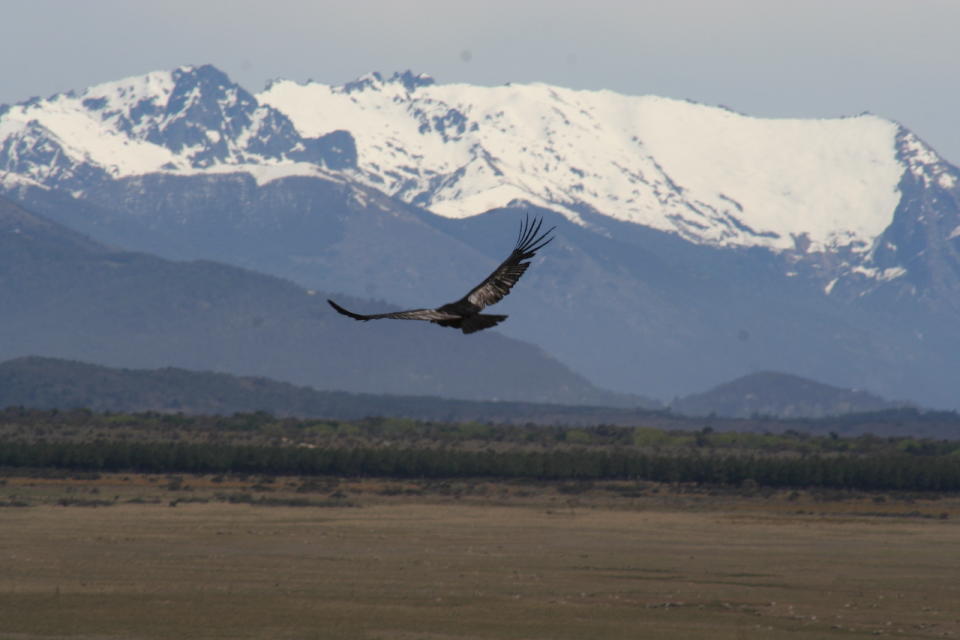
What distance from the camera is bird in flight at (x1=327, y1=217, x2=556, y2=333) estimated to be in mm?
28156

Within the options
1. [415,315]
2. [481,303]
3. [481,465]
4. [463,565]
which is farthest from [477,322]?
[481,465]

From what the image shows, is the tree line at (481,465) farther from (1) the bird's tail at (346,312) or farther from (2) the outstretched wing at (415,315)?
(1) the bird's tail at (346,312)

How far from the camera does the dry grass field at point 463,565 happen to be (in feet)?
209

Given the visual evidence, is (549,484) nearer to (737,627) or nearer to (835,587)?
(835,587)

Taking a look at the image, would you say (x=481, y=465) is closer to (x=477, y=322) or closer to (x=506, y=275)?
(x=506, y=275)

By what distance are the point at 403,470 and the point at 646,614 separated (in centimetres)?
6886

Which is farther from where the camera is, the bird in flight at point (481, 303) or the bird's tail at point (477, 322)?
the bird's tail at point (477, 322)

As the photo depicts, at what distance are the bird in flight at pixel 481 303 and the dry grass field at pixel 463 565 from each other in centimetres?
3320

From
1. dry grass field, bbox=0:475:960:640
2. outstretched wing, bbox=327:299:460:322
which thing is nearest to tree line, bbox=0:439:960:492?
dry grass field, bbox=0:475:960:640

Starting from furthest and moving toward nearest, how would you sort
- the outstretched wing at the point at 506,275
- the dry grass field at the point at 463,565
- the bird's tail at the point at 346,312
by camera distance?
1. the dry grass field at the point at 463,565
2. the outstretched wing at the point at 506,275
3. the bird's tail at the point at 346,312

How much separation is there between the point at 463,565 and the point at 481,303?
169ft

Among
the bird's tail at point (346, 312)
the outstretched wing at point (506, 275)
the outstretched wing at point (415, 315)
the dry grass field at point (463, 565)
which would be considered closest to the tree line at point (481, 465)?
the dry grass field at point (463, 565)

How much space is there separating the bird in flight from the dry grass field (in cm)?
3320

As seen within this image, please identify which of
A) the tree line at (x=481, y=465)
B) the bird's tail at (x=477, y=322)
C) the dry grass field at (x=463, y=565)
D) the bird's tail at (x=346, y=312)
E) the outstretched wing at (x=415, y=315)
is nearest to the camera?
the bird's tail at (x=346, y=312)
